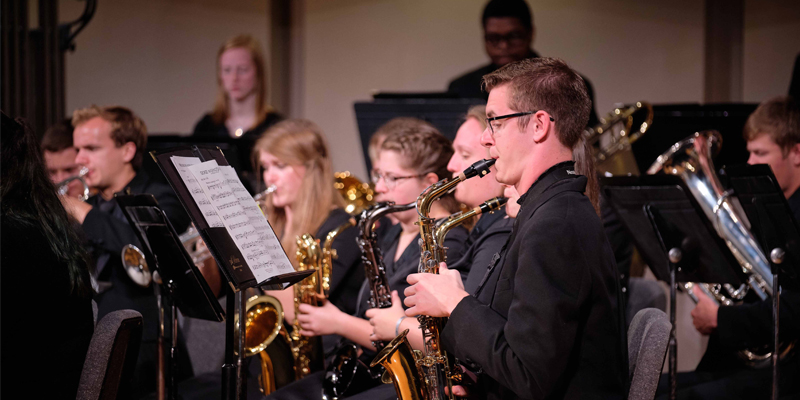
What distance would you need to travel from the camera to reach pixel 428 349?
6.65ft

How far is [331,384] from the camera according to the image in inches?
100

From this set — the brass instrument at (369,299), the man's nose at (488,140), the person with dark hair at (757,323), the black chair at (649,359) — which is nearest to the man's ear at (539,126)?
the man's nose at (488,140)

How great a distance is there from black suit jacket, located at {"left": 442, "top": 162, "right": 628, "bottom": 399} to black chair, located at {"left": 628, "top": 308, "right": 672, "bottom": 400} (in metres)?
0.09

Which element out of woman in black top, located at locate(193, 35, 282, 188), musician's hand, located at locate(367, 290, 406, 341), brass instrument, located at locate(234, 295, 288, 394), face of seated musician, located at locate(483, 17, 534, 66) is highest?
face of seated musician, located at locate(483, 17, 534, 66)

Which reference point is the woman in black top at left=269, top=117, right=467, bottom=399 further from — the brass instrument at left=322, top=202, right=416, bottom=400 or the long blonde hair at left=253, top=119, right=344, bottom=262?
the long blonde hair at left=253, top=119, right=344, bottom=262

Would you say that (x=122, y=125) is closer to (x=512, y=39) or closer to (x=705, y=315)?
(x=512, y=39)

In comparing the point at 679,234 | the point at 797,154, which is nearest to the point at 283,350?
the point at 679,234

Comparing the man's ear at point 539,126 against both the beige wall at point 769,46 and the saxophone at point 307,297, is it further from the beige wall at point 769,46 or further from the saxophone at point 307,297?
the beige wall at point 769,46

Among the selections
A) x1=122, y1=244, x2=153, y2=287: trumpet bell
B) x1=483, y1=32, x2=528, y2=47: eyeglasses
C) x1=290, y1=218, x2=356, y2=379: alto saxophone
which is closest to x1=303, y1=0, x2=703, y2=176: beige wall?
x1=483, y1=32, x2=528, y2=47: eyeglasses

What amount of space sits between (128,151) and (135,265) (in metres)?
0.82

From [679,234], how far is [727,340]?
58 cm

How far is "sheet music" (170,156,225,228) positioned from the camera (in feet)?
6.49

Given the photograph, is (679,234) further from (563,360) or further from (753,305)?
(563,360)

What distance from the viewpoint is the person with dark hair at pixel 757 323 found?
2633mm
